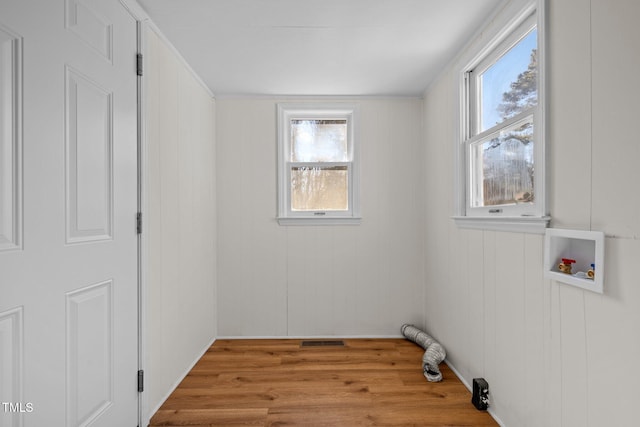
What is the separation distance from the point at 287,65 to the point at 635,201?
2221 millimetres

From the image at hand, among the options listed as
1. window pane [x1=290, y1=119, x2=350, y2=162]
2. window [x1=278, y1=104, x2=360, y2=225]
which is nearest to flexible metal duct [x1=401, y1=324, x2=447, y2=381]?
window [x1=278, y1=104, x2=360, y2=225]

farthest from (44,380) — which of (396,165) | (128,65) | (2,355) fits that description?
(396,165)

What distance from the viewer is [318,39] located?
2.16 metres

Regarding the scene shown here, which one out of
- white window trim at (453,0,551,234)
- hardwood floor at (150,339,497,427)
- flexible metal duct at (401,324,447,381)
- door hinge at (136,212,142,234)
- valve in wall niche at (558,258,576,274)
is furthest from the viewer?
flexible metal duct at (401,324,447,381)

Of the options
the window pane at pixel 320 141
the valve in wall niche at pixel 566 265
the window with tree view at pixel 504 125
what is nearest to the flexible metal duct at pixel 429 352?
the window with tree view at pixel 504 125

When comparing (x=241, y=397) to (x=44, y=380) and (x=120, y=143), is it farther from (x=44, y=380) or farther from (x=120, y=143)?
(x=120, y=143)

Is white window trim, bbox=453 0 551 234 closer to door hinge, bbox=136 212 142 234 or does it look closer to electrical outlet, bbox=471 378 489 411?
electrical outlet, bbox=471 378 489 411

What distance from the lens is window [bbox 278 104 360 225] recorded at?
3.20 m

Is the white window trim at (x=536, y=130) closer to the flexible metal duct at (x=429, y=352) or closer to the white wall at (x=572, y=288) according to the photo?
the white wall at (x=572, y=288)

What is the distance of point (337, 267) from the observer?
10.4ft

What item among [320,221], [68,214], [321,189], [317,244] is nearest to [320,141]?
[321,189]

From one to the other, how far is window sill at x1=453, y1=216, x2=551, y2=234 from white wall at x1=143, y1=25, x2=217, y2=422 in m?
1.95

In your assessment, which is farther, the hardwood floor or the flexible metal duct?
the flexible metal duct

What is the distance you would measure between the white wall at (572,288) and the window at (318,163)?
150cm
